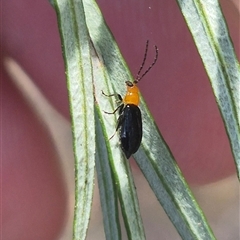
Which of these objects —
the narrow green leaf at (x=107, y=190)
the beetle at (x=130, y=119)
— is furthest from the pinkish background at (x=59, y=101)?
the narrow green leaf at (x=107, y=190)

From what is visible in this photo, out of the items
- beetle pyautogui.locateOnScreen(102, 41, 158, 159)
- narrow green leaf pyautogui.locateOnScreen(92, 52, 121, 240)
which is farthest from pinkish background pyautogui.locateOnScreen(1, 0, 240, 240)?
narrow green leaf pyautogui.locateOnScreen(92, 52, 121, 240)

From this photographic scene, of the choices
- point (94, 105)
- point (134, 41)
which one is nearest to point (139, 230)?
point (94, 105)

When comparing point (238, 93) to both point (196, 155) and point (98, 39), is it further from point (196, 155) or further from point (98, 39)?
point (196, 155)

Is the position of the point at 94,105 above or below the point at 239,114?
above

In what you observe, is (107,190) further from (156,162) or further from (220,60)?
(220,60)

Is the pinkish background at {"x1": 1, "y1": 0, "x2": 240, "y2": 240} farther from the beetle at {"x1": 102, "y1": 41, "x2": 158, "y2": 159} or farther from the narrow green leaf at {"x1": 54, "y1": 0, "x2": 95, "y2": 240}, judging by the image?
the narrow green leaf at {"x1": 54, "y1": 0, "x2": 95, "y2": 240}

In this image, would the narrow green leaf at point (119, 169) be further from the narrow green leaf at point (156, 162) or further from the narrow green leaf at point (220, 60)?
the narrow green leaf at point (220, 60)
